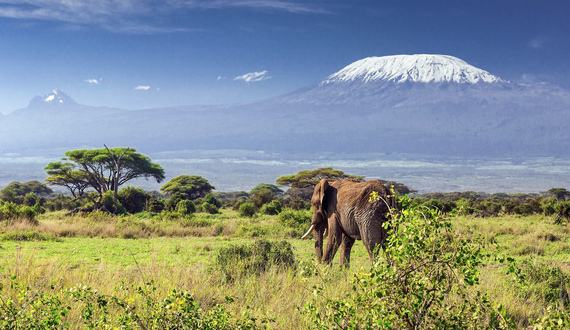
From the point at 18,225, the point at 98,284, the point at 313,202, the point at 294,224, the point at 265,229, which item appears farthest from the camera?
the point at 294,224

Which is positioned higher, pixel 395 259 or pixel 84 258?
pixel 395 259

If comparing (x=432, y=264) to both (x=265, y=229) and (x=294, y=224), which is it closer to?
(x=265, y=229)

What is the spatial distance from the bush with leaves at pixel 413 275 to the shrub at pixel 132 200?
36143 millimetres

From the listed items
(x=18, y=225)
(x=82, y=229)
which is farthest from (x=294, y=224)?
(x=18, y=225)

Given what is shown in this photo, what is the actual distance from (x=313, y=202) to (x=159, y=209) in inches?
1060

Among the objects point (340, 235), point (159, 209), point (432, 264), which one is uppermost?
point (432, 264)

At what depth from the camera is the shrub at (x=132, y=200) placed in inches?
1564

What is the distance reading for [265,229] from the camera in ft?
78.0

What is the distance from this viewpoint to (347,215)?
11000 mm

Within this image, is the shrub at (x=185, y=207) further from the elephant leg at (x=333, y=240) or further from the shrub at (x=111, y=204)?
the elephant leg at (x=333, y=240)

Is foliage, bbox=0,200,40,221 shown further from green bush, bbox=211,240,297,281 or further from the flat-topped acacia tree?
the flat-topped acacia tree

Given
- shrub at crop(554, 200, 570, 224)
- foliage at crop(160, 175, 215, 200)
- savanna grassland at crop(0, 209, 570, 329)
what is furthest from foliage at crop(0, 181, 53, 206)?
shrub at crop(554, 200, 570, 224)

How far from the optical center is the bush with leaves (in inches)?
189

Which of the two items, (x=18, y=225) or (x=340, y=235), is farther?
(x=18, y=225)
